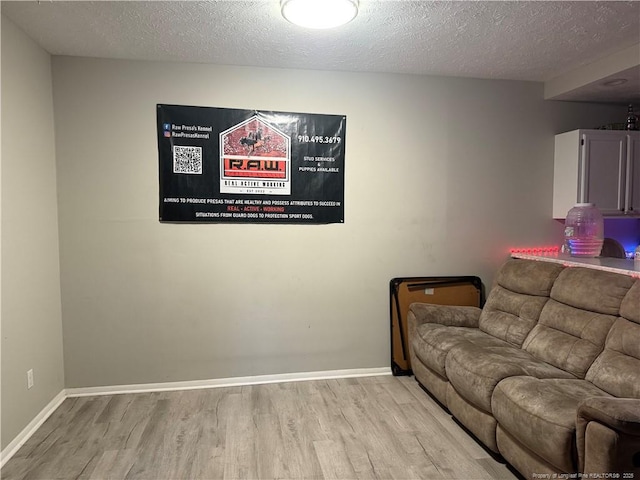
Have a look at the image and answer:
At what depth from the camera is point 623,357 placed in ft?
7.54

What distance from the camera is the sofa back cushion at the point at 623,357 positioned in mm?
2193

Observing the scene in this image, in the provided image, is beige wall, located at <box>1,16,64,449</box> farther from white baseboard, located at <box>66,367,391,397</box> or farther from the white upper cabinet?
the white upper cabinet

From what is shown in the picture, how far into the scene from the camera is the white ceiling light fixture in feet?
7.49

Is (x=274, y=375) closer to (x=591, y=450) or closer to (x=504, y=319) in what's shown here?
(x=504, y=319)

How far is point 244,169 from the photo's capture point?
3465 mm

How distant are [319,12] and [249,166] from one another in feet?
4.56

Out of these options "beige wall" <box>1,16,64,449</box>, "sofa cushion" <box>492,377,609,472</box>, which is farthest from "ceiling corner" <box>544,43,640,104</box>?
"beige wall" <box>1,16,64,449</box>

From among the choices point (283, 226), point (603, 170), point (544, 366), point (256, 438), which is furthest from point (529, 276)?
point (256, 438)

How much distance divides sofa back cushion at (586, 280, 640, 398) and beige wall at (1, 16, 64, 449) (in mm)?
3229

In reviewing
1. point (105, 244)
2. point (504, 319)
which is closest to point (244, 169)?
point (105, 244)

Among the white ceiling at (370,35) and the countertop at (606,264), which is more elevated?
the white ceiling at (370,35)

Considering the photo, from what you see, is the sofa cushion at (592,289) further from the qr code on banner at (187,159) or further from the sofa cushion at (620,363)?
the qr code on banner at (187,159)

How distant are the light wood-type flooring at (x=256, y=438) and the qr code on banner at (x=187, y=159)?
1698 mm

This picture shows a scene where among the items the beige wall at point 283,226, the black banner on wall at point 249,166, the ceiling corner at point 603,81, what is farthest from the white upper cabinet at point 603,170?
the black banner on wall at point 249,166
